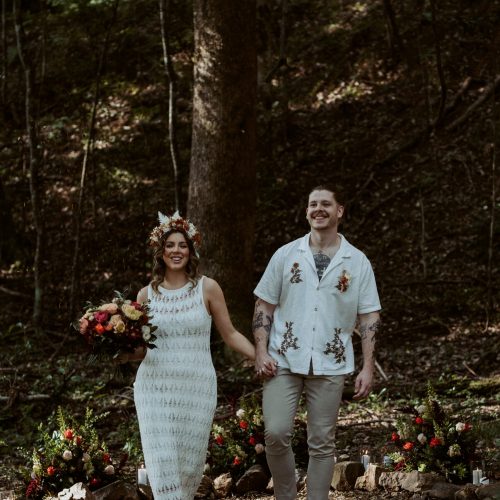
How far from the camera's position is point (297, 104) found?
1625 cm

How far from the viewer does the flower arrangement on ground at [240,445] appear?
6188mm

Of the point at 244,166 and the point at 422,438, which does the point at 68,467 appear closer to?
the point at 422,438

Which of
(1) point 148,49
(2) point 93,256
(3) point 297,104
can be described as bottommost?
(2) point 93,256

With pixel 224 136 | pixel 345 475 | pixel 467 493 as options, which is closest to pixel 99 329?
pixel 345 475

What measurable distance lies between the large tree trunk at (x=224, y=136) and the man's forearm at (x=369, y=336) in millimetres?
4484

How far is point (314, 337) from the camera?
506 centimetres

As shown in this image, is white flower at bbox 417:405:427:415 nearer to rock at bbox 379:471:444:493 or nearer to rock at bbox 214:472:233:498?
rock at bbox 379:471:444:493

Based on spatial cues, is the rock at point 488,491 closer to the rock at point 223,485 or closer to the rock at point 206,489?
the rock at point 223,485

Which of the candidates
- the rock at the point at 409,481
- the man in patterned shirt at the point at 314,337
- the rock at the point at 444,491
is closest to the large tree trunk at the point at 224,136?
the rock at the point at 409,481

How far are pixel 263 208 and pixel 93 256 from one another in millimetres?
2897

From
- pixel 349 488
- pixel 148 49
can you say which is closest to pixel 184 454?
pixel 349 488

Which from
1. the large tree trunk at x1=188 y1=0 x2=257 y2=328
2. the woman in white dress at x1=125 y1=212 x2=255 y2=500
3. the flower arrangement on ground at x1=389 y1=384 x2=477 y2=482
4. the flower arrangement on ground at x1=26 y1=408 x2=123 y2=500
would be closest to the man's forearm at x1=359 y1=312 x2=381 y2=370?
the woman in white dress at x1=125 y1=212 x2=255 y2=500

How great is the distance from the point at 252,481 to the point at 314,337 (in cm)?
155

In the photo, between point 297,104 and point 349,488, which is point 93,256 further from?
point 349,488
